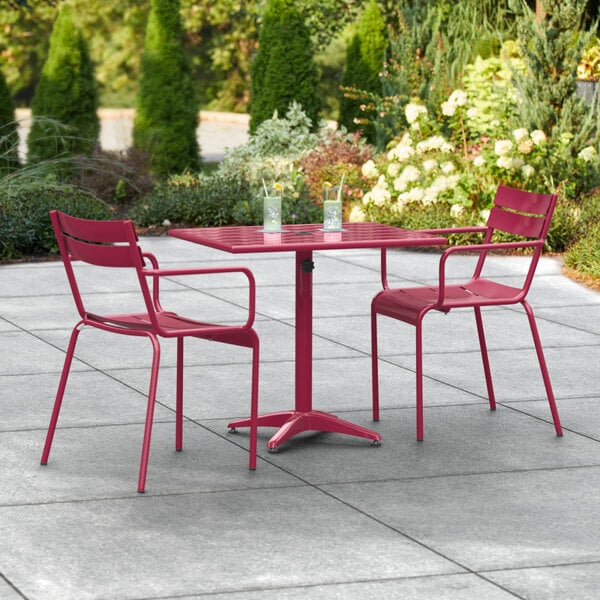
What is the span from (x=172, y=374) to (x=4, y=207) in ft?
18.8

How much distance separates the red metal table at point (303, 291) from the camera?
573 centimetres

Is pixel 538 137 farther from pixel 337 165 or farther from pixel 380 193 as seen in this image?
pixel 337 165

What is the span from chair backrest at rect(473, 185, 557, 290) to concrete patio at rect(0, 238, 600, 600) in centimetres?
85

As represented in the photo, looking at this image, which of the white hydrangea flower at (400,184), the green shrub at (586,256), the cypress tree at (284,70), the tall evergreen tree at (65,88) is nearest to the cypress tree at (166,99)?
the tall evergreen tree at (65,88)

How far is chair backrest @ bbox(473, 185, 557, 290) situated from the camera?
614cm

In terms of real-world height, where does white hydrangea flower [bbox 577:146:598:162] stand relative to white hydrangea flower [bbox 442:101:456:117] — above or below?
below

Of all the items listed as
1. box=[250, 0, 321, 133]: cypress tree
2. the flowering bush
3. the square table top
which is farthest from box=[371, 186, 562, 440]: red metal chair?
box=[250, 0, 321, 133]: cypress tree

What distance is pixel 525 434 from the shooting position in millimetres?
6102

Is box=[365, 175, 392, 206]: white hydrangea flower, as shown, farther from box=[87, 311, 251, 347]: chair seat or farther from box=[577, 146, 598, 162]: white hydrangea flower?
box=[87, 311, 251, 347]: chair seat

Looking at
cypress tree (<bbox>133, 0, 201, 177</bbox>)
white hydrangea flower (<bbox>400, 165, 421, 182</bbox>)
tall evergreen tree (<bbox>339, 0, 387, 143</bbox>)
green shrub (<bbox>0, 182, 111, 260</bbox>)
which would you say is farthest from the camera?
tall evergreen tree (<bbox>339, 0, 387, 143</bbox>)

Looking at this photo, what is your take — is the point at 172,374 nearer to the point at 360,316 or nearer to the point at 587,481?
the point at 360,316

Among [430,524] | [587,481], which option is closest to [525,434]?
[587,481]

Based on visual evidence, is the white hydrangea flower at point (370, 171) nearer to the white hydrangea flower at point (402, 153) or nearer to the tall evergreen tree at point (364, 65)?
the white hydrangea flower at point (402, 153)

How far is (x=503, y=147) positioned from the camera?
1242 centimetres
